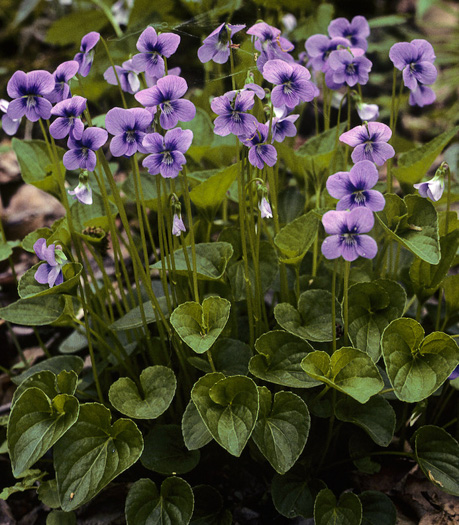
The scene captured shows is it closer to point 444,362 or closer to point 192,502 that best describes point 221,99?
point 444,362

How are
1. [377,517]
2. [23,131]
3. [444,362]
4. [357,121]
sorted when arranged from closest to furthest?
[444,362] < [377,517] < [357,121] < [23,131]

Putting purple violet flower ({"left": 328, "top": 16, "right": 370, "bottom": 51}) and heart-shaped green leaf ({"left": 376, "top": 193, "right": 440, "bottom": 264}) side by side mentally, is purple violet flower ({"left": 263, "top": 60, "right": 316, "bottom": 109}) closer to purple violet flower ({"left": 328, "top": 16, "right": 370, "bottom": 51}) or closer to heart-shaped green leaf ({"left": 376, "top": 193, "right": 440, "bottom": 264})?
heart-shaped green leaf ({"left": 376, "top": 193, "right": 440, "bottom": 264})

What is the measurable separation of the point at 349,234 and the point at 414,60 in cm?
59

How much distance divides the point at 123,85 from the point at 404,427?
4.18ft

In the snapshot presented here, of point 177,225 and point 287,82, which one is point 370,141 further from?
point 177,225

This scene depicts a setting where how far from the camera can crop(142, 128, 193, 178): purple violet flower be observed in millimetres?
1160

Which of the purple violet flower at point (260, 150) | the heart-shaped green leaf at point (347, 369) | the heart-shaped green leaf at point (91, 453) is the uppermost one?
the purple violet flower at point (260, 150)

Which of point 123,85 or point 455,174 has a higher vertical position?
point 123,85

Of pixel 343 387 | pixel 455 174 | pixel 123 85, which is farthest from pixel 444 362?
pixel 455 174

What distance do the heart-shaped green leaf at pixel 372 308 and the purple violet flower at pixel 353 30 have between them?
0.75 metres

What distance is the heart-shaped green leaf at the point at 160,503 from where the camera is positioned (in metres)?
1.32

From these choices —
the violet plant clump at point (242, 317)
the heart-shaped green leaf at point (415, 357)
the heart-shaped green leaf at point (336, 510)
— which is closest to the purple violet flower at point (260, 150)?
the violet plant clump at point (242, 317)

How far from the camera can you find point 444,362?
126 centimetres

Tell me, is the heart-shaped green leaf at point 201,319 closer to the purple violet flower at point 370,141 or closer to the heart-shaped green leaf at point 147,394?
the heart-shaped green leaf at point 147,394
